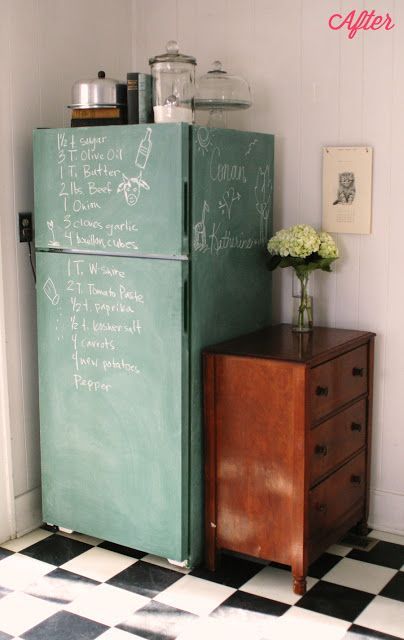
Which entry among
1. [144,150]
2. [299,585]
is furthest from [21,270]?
[299,585]

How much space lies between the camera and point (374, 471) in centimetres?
343

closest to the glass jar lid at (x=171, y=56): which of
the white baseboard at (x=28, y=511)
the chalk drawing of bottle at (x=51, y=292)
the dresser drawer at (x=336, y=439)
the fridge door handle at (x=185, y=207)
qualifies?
the fridge door handle at (x=185, y=207)

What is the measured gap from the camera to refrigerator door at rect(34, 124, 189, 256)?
2.81 meters

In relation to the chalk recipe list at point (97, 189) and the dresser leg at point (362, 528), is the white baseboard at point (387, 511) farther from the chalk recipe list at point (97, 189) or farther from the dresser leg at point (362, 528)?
the chalk recipe list at point (97, 189)

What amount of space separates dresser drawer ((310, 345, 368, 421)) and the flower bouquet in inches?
9.8

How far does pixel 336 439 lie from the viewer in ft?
10.0

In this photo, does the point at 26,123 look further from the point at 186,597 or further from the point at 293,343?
the point at 186,597

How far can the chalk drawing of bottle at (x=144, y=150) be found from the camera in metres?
2.84

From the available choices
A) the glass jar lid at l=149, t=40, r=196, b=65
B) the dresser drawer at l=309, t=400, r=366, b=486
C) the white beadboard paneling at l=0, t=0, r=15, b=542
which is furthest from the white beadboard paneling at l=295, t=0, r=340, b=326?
the white beadboard paneling at l=0, t=0, r=15, b=542

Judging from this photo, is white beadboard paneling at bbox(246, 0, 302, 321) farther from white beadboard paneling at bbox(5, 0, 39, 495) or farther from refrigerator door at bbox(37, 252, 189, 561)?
white beadboard paneling at bbox(5, 0, 39, 495)

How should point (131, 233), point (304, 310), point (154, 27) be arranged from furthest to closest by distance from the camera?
point (154, 27) < point (304, 310) < point (131, 233)

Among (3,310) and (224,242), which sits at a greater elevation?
(224,242)

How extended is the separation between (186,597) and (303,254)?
1.34 metres

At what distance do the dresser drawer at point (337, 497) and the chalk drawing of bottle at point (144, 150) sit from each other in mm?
1306
